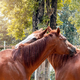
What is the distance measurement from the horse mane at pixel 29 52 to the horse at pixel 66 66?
3.18ft

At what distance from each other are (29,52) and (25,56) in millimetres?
126

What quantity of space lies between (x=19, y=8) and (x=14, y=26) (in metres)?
1.27

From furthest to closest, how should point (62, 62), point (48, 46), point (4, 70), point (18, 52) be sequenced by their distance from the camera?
point (62, 62) < point (48, 46) < point (18, 52) < point (4, 70)

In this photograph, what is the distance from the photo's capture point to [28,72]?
10.0ft

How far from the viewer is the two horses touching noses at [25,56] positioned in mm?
2786

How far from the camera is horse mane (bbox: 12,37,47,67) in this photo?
119 inches

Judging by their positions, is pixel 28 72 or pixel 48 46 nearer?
pixel 28 72

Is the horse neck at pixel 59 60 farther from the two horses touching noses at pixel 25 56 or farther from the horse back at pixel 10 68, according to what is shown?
the horse back at pixel 10 68

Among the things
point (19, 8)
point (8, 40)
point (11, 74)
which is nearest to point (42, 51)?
point (11, 74)

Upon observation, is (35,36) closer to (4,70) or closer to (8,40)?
(4,70)

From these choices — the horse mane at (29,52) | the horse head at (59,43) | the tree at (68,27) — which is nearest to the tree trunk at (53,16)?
the horse head at (59,43)

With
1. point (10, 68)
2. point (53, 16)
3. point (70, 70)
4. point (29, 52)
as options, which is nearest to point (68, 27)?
point (53, 16)

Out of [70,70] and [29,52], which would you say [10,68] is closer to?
[29,52]

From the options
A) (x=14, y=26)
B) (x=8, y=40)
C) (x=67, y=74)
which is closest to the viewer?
(x=67, y=74)
